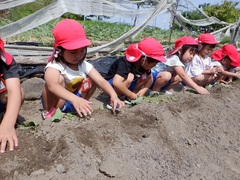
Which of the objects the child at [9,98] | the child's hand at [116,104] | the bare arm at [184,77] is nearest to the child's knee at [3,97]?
the child at [9,98]

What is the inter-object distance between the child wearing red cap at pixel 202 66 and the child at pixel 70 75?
1.72 metres

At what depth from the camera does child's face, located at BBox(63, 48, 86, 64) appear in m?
2.20

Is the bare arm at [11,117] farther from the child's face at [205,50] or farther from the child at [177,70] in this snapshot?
the child's face at [205,50]

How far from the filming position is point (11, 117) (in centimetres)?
178

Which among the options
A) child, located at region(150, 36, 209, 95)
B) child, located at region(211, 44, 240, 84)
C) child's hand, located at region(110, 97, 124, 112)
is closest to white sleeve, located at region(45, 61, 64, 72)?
child's hand, located at region(110, 97, 124, 112)

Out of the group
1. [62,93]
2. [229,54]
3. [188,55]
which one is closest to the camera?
[62,93]

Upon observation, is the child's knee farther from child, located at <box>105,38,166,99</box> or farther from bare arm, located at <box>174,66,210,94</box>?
bare arm, located at <box>174,66,210,94</box>

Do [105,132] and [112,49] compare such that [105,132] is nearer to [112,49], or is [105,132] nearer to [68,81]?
[68,81]

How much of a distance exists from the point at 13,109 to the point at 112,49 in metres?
2.87

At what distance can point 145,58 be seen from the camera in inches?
114

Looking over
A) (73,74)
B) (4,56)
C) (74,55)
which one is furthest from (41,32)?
(4,56)

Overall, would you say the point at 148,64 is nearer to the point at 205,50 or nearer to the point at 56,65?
the point at 56,65

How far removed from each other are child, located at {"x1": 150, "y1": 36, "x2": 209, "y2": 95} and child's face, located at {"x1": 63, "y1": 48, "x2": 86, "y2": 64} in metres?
1.23

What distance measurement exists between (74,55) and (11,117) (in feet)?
2.26
